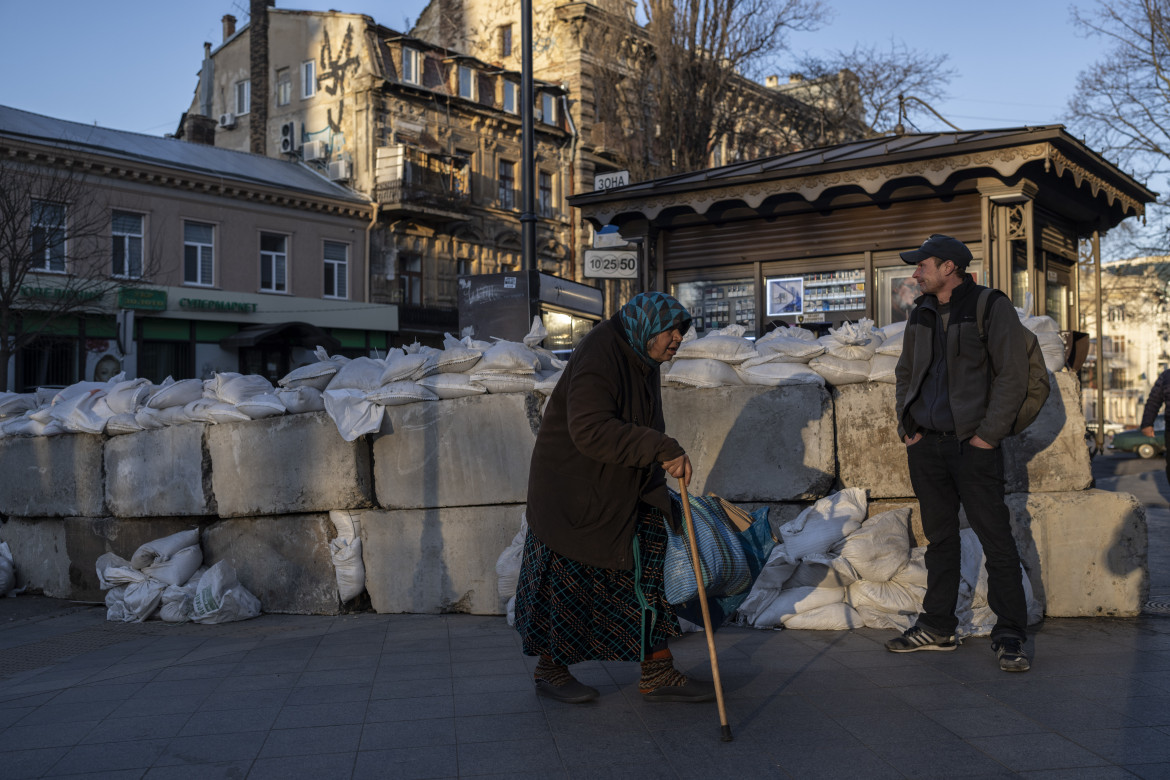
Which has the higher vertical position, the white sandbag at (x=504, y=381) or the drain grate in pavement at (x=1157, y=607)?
the white sandbag at (x=504, y=381)

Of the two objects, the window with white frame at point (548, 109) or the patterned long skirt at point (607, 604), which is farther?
the window with white frame at point (548, 109)

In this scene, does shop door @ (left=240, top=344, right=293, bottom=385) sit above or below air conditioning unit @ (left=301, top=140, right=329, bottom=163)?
below

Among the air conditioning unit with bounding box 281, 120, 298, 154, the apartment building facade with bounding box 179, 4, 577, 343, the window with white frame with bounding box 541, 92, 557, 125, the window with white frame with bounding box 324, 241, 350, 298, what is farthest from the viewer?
the window with white frame with bounding box 541, 92, 557, 125

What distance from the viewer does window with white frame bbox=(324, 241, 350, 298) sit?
31.3 m

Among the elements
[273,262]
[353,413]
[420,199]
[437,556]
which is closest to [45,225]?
[273,262]

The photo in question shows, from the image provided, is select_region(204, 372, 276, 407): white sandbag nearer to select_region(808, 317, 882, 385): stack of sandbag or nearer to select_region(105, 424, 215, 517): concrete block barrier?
select_region(105, 424, 215, 517): concrete block barrier

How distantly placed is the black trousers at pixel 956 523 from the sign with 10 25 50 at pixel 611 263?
20.6ft

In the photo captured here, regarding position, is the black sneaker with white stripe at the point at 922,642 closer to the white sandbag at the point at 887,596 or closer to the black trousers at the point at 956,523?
the black trousers at the point at 956,523

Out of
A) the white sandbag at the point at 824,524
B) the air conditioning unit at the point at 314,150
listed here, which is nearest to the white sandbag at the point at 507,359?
the white sandbag at the point at 824,524

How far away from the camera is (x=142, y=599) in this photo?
6.39m

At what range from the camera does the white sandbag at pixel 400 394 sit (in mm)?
5996

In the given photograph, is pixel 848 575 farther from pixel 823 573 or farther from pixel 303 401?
pixel 303 401

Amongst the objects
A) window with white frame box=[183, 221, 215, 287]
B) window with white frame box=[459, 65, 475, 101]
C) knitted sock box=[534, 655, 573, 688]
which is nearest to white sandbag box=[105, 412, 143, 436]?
knitted sock box=[534, 655, 573, 688]

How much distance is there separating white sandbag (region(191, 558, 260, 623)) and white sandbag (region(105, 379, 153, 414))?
1435 millimetres
